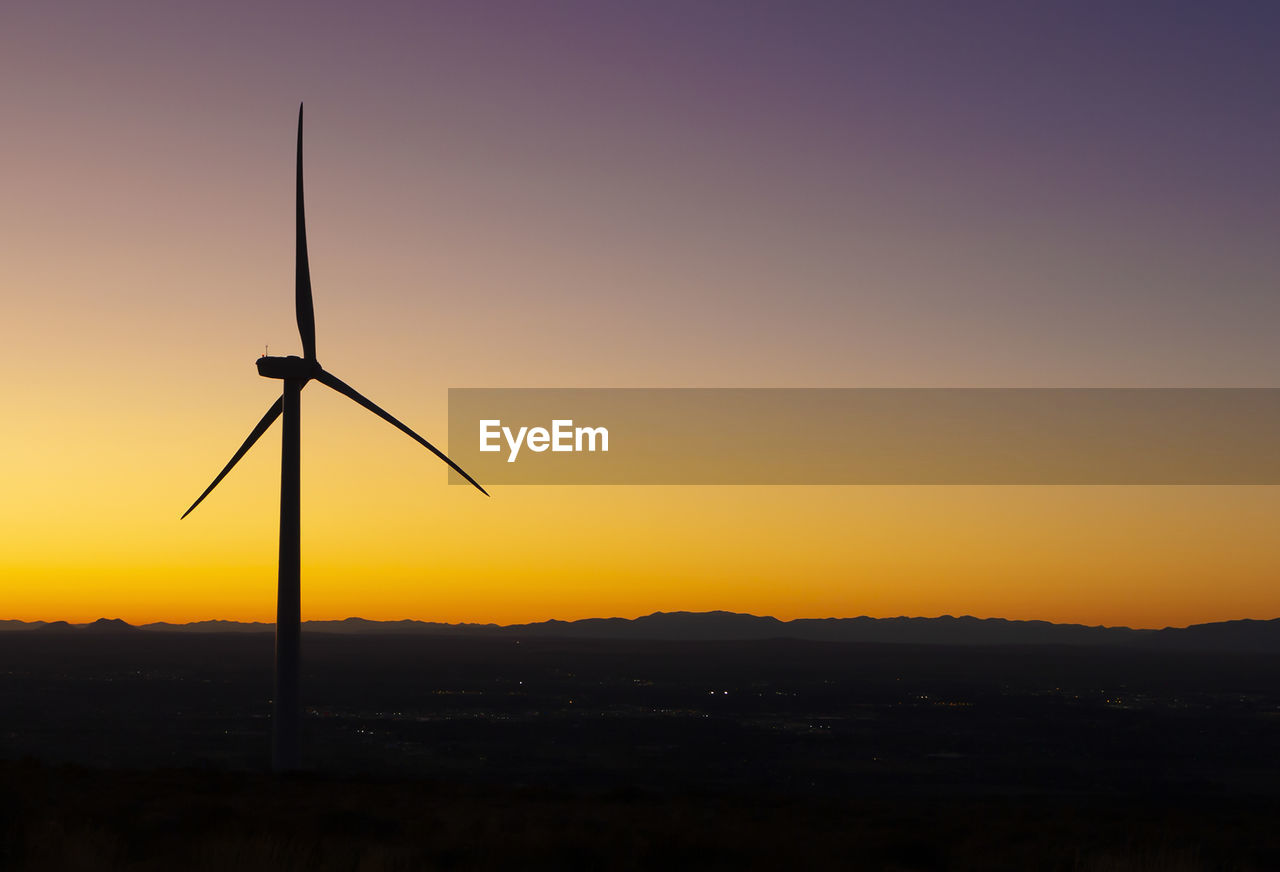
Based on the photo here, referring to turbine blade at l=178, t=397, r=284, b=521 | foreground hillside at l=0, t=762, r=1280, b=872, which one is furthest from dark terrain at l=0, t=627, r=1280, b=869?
turbine blade at l=178, t=397, r=284, b=521

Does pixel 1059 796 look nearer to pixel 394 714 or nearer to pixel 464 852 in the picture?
pixel 464 852

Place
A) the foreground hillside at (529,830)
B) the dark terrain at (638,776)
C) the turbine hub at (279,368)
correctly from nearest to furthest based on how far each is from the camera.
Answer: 1. the foreground hillside at (529,830)
2. the dark terrain at (638,776)
3. the turbine hub at (279,368)

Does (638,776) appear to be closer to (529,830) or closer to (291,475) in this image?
(291,475)

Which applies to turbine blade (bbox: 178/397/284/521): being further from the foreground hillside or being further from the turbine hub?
the foreground hillside

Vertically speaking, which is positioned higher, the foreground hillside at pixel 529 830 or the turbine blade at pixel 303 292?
the turbine blade at pixel 303 292

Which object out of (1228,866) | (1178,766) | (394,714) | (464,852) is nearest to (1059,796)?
(1178,766)

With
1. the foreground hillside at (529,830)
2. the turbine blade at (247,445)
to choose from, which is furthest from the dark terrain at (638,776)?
the turbine blade at (247,445)

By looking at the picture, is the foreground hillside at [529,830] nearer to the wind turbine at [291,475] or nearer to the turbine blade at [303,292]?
the wind turbine at [291,475]
